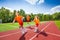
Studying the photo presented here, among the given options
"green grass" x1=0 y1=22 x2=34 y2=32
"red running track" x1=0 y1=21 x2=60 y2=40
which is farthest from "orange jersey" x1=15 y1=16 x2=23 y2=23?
"red running track" x1=0 y1=21 x2=60 y2=40

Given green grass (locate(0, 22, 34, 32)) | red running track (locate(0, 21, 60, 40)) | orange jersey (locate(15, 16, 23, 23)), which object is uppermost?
orange jersey (locate(15, 16, 23, 23))

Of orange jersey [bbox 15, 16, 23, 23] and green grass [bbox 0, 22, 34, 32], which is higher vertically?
orange jersey [bbox 15, 16, 23, 23]

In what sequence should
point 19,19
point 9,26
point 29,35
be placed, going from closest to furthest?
1. point 19,19
2. point 29,35
3. point 9,26

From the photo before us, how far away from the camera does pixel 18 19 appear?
9.33ft

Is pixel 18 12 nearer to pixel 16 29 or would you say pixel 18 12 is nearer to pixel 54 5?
pixel 16 29

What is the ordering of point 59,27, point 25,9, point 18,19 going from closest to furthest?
1. point 18,19
2. point 25,9
3. point 59,27

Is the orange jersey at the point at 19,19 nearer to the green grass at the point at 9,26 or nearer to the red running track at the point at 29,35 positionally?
the green grass at the point at 9,26

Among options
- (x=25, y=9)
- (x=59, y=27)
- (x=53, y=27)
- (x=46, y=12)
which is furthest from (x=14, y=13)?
(x=59, y=27)

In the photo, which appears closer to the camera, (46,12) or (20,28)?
(20,28)

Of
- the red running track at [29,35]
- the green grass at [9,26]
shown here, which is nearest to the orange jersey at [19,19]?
the green grass at [9,26]

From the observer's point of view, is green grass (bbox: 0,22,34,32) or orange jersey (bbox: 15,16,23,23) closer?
orange jersey (bbox: 15,16,23,23)

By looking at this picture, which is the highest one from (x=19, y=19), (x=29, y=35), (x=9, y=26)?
(x=19, y=19)

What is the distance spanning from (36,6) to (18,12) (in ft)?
1.50

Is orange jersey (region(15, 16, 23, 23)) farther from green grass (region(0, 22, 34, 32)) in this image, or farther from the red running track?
the red running track
